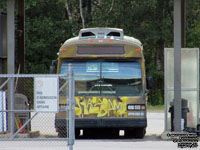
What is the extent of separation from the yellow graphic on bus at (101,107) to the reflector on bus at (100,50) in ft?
4.39

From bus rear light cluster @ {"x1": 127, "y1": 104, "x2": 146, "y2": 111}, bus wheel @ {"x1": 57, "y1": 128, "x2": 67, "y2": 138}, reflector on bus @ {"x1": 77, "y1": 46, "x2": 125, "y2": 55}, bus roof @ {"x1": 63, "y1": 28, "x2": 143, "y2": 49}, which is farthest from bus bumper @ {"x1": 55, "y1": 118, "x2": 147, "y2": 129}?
bus roof @ {"x1": 63, "y1": 28, "x2": 143, "y2": 49}

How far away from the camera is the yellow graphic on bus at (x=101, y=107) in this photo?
1892cm

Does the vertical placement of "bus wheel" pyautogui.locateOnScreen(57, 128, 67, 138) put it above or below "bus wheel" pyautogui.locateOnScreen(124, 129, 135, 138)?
above

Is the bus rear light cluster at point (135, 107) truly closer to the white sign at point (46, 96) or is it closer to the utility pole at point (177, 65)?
the utility pole at point (177, 65)

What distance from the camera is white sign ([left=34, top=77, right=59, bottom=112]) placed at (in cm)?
1304

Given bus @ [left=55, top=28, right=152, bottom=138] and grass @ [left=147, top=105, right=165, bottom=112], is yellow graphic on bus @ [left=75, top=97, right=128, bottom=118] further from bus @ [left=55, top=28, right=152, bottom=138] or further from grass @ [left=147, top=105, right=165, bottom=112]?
grass @ [left=147, top=105, right=165, bottom=112]

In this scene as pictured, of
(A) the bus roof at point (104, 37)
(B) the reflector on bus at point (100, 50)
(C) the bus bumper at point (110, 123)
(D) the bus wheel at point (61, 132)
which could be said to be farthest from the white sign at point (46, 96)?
(A) the bus roof at point (104, 37)

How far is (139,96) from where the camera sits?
19078 mm

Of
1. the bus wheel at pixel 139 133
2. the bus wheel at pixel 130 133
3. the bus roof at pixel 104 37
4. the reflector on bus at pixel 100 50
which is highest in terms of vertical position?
the bus roof at pixel 104 37

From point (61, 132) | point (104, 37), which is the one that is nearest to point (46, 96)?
point (61, 132)

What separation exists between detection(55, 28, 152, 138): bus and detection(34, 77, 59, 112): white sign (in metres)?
5.63

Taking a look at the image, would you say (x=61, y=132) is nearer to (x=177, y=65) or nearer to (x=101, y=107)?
(x=101, y=107)

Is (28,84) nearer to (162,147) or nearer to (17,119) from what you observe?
(17,119)

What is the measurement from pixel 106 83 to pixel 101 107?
0.73m
